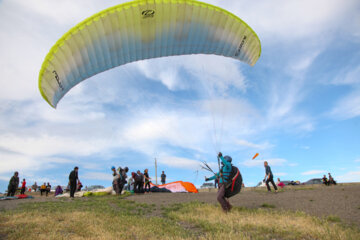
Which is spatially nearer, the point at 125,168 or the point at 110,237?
the point at 110,237

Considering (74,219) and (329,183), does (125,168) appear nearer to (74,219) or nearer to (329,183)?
(74,219)

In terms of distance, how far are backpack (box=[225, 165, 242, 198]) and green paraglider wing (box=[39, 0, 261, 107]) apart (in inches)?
218

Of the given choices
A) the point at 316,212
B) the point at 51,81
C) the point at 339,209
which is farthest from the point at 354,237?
the point at 51,81

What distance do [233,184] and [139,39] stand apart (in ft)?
20.8

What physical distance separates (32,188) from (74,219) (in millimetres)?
34780

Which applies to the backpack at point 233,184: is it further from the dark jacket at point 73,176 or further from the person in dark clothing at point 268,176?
the dark jacket at point 73,176

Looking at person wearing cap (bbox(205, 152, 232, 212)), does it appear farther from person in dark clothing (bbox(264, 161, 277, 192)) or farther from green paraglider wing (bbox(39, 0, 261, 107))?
person in dark clothing (bbox(264, 161, 277, 192))

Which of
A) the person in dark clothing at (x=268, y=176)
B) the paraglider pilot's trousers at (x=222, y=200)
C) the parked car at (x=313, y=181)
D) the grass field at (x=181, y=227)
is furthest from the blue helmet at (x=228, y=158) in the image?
the parked car at (x=313, y=181)

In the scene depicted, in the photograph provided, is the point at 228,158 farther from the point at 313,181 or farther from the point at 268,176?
the point at 313,181

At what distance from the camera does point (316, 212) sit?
762 centimetres

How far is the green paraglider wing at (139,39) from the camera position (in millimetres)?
8078

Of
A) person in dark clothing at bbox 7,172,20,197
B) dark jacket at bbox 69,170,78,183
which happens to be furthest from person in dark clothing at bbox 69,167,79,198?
person in dark clothing at bbox 7,172,20,197

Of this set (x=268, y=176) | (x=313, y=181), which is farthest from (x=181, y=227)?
(x=313, y=181)

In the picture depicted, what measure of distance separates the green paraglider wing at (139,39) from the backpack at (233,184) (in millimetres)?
5528
